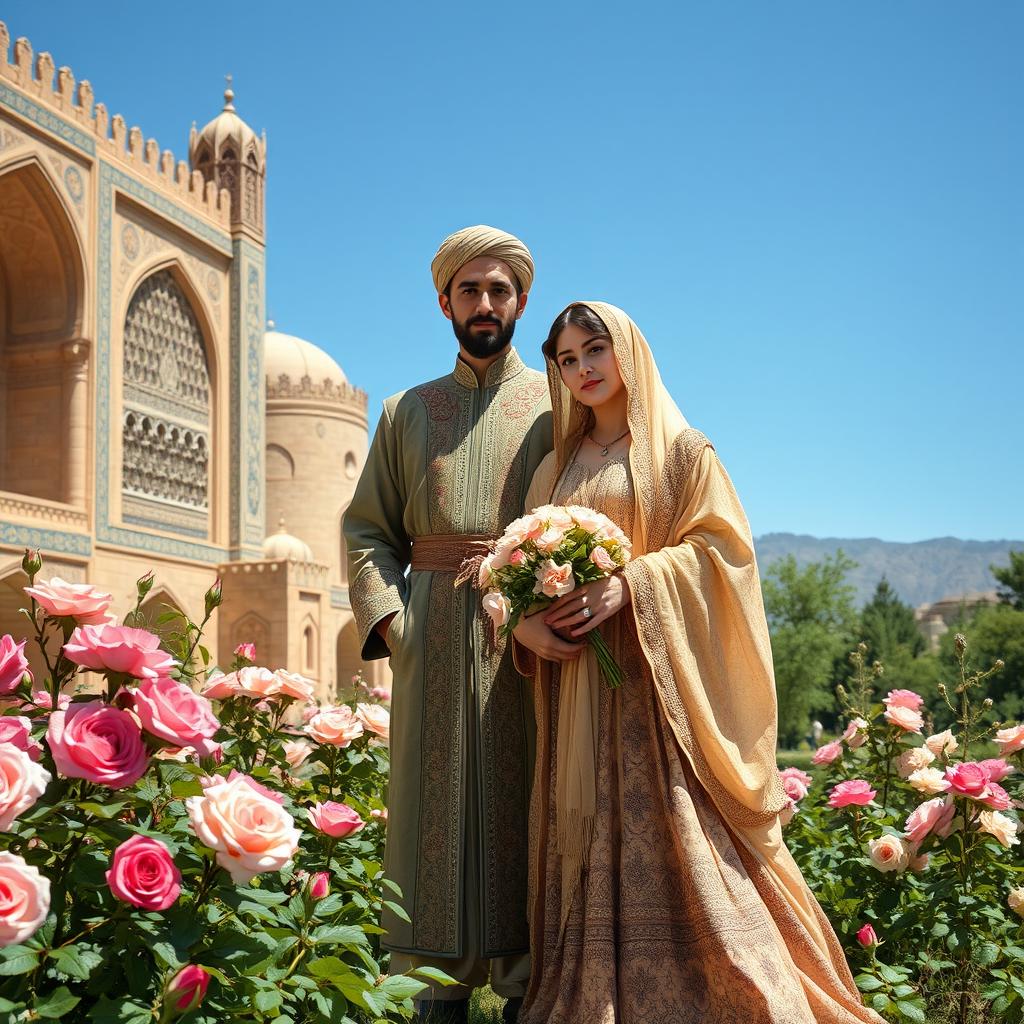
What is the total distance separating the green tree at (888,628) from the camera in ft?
122

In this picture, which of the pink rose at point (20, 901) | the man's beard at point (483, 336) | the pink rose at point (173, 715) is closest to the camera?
the pink rose at point (20, 901)

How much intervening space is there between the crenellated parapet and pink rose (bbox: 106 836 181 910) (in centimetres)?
1536

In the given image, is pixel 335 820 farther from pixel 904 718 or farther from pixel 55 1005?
pixel 904 718

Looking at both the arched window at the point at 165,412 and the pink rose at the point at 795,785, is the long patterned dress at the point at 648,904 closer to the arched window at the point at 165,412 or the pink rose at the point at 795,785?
the pink rose at the point at 795,785

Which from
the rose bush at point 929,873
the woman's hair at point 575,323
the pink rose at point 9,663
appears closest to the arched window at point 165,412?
the rose bush at point 929,873

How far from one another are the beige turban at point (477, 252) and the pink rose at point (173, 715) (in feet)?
5.80

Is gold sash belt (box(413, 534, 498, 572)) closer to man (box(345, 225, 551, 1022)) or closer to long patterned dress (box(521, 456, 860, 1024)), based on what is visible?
man (box(345, 225, 551, 1022))

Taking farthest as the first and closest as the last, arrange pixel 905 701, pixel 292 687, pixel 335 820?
1. pixel 905 701
2. pixel 292 687
3. pixel 335 820

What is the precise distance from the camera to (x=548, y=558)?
267 cm

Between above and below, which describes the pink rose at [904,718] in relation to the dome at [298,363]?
below

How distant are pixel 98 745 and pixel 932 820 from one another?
2.59 metres

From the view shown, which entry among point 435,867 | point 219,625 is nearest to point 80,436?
point 219,625

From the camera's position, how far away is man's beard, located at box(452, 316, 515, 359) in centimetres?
331

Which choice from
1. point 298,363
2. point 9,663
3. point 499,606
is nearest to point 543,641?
point 499,606
